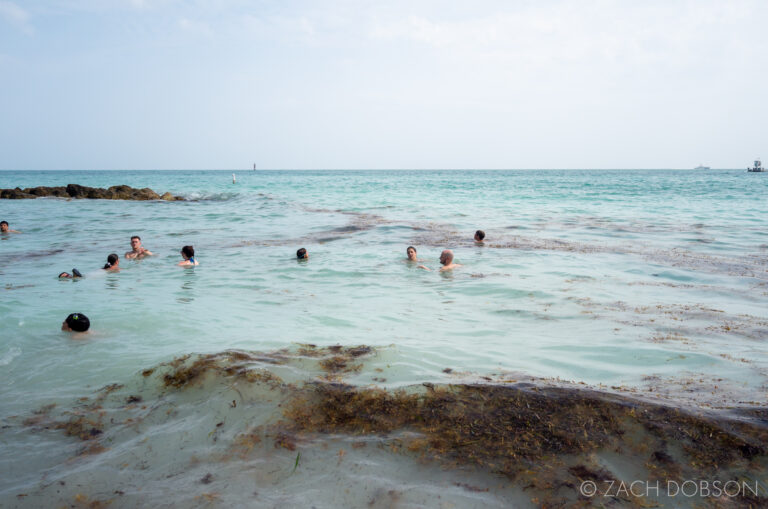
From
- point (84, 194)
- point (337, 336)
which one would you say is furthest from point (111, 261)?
point (84, 194)

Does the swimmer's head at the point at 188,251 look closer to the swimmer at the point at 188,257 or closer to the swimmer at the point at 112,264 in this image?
the swimmer at the point at 188,257

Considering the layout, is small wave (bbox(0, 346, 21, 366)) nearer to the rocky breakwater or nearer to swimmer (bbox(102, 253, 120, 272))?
swimmer (bbox(102, 253, 120, 272))

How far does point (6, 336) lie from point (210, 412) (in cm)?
428

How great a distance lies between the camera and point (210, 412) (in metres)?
4.01

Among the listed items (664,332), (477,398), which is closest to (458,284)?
(664,332)

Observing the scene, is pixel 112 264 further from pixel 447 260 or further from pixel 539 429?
pixel 539 429

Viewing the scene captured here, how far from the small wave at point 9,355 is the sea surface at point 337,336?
0.04 metres

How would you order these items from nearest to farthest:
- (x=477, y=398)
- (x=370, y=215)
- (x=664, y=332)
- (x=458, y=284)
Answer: (x=477, y=398) < (x=664, y=332) < (x=458, y=284) < (x=370, y=215)

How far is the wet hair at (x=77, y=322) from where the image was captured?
609cm

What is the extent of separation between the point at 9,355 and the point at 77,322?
82 centimetres

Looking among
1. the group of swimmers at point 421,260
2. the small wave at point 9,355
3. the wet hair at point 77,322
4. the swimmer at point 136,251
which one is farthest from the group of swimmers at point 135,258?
the small wave at point 9,355

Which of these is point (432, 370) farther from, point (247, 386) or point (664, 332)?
point (664, 332)

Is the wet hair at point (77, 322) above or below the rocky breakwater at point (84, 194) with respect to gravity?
below

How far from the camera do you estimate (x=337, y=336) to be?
6113 millimetres
